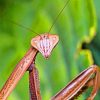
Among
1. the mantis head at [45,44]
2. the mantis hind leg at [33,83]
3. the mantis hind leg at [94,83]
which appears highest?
the mantis head at [45,44]

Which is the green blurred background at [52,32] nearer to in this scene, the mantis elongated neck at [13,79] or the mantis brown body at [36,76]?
the mantis brown body at [36,76]

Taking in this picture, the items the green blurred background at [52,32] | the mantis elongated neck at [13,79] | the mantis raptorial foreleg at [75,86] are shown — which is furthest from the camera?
the green blurred background at [52,32]

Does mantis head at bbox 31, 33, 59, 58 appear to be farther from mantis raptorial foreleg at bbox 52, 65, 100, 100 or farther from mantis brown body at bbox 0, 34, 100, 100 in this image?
mantis raptorial foreleg at bbox 52, 65, 100, 100

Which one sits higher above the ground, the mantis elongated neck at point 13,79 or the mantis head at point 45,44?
the mantis head at point 45,44


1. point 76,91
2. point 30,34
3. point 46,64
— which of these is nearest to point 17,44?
point 30,34

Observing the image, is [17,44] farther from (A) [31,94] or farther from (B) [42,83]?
(A) [31,94]

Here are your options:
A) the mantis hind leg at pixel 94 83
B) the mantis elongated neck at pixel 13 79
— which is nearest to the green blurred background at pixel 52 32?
the mantis hind leg at pixel 94 83
